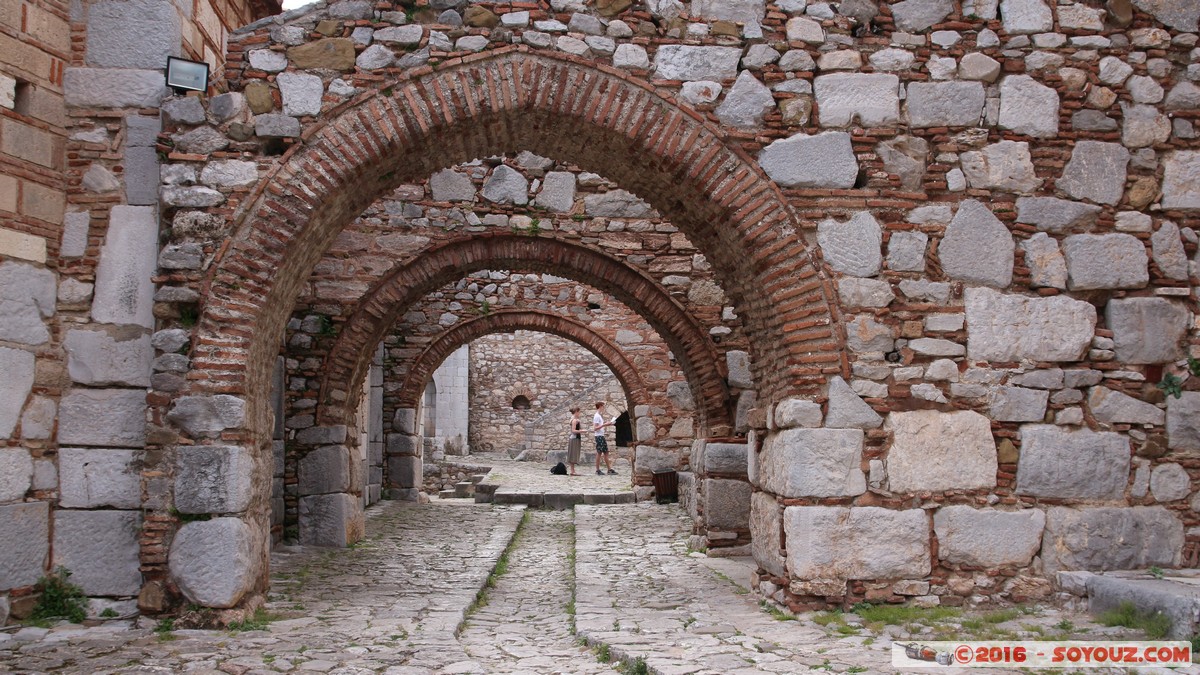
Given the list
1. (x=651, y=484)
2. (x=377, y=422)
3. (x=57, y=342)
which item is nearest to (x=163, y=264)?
(x=57, y=342)

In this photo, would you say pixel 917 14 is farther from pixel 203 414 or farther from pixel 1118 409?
pixel 203 414

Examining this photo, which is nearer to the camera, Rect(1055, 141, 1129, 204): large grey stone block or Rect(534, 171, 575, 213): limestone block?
Rect(1055, 141, 1129, 204): large grey stone block

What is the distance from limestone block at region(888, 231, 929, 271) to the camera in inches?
225

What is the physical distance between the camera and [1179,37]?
5887 mm

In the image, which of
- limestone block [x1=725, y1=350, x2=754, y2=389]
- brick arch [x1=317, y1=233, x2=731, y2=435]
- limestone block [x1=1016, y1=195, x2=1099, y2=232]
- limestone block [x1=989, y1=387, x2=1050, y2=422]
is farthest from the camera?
brick arch [x1=317, y1=233, x2=731, y2=435]

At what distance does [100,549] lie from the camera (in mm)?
5508

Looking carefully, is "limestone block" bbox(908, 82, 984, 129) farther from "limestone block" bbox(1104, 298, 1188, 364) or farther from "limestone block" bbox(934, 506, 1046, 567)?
"limestone block" bbox(934, 506, 1046, 567)

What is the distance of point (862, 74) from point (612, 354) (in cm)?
825

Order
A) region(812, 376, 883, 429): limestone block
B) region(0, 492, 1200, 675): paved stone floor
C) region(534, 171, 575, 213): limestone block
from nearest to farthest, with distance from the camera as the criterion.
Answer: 1. region(0, 492, 1200, 675): paved stone floor
2. region(812, 376, 883, 429): limestone block
3. region(534, 171, 575, 213): limestone block

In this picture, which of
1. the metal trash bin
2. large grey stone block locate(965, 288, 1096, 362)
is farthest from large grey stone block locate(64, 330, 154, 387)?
the metal trash bin

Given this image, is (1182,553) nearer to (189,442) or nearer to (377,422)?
(189,442)

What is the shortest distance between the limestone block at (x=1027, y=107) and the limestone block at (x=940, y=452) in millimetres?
1818

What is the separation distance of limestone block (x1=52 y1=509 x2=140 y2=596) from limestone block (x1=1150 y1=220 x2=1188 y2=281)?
638 centimetres

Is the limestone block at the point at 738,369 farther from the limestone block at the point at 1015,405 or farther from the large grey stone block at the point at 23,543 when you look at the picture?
the large grey stone block at the point at 23,543
